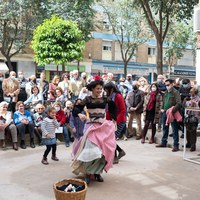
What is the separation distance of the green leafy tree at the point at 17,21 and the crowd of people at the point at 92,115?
46.2 feet

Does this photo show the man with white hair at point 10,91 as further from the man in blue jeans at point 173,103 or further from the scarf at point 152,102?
the man in blue jeans at point 173,103

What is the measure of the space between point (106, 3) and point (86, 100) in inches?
1048

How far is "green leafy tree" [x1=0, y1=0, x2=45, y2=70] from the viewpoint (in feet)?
79.7

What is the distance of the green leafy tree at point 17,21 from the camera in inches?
957

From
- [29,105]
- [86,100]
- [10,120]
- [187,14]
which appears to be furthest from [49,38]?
[86,100]

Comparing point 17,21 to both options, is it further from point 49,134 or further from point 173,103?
point 49,134

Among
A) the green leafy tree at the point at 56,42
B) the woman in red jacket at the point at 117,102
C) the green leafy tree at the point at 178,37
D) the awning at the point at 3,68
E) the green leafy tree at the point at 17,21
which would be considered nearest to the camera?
the woman in red jacket at the point at 117,102

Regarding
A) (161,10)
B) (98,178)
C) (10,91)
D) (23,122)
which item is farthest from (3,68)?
(98,178)

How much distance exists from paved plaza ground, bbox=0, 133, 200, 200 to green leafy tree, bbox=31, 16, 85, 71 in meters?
10.9

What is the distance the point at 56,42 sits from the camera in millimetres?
18688

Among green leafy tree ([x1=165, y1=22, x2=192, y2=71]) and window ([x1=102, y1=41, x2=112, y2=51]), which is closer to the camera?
green leafy tree ([x1=165, y1=22, x2=192, y2=71])

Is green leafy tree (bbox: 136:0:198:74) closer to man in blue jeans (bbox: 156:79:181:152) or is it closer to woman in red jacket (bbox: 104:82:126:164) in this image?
man in blue jeans (bbox: 156:79:181:152)

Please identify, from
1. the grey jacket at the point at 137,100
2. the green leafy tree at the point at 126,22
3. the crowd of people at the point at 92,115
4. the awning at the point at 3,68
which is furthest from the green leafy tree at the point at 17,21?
the grey jacket at the point at 137,100

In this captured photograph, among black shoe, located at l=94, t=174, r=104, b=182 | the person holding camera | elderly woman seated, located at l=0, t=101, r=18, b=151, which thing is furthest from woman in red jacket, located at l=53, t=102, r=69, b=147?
black shoe, located at l=94, t=174, r=104, b=182
